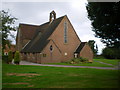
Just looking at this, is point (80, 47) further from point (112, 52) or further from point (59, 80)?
point (59, 80)

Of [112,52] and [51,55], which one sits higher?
[112,52]

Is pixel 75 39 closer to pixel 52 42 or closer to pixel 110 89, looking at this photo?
pixel 52 42

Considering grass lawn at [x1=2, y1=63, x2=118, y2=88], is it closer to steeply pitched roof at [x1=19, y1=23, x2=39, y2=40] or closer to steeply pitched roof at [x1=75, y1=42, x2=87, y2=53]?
steeply pitched roof at [x1=75, y1=42, x2=87, y2=53]

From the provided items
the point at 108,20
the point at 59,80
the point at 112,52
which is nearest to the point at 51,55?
→ the point at 112,52

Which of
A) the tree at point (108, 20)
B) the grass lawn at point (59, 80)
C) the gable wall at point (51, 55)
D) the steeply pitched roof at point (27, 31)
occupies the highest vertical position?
the steeply pitched roof at point (27, 31)

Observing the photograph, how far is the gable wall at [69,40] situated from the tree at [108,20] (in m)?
26.0

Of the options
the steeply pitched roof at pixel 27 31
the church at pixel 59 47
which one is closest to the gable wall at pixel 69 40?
the church at pixel 59 47

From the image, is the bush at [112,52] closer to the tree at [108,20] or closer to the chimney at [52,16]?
the tree at [108,20]

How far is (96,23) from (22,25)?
4195 cm

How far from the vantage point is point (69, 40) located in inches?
1638

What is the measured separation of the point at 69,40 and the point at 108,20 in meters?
29.8

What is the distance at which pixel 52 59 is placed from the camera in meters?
36.8

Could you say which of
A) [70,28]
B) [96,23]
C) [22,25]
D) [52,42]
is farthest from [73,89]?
[22,25]

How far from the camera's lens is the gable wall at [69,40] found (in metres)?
39.7
